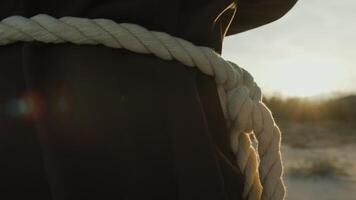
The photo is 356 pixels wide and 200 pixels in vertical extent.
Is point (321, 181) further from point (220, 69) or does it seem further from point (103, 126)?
point (103, 126)

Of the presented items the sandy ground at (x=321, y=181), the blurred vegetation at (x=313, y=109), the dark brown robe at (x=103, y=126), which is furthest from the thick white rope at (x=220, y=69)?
the blurred vegetation at (x=313, y=109)

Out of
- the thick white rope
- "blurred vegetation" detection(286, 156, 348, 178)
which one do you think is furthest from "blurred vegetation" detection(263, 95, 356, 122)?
the thick white rope

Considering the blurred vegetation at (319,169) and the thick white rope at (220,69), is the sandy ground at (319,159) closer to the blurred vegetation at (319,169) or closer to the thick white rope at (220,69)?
the blurred vegetation at (319,169)

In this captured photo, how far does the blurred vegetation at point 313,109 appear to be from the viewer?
13.2 meters

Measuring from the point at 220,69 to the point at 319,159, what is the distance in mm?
7221

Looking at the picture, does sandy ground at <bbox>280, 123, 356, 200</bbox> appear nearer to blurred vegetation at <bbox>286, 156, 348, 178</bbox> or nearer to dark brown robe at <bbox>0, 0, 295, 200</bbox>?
blurred vegetation at <bbox>286, 156, 348, 178</bbox>

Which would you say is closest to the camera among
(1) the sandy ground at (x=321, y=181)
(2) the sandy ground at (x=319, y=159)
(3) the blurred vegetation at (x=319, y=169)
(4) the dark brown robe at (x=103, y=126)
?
(4) the dark brown robe at (x=103, y=126)

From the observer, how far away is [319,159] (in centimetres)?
790

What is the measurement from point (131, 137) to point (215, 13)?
20cm

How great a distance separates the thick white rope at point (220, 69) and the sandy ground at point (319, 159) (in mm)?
5412

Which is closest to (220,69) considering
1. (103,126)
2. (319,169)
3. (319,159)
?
(103,126)

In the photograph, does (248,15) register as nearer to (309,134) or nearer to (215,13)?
(215,13)

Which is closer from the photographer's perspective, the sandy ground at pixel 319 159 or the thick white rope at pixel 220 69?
the thick white rope at pixel 220 69

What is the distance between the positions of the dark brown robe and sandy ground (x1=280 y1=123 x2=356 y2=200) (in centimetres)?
561
